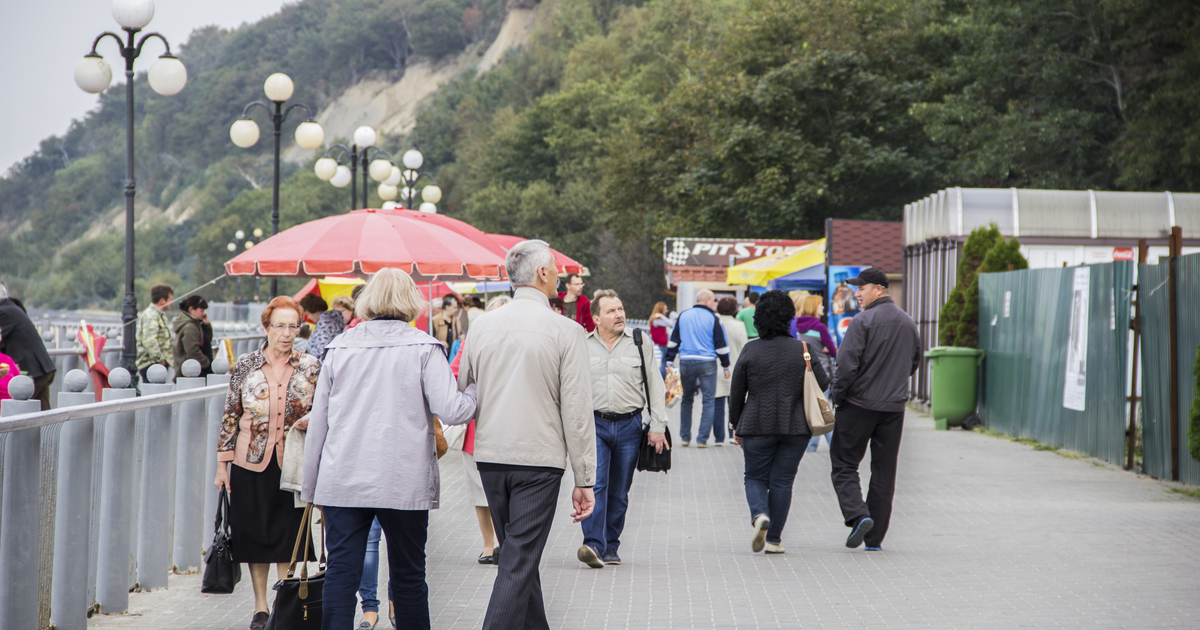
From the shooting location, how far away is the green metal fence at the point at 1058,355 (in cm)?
1186

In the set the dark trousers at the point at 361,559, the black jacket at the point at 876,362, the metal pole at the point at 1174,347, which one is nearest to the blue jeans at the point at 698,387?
the metal pole at the point at 1174,347

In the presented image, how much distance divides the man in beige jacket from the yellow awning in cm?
1827

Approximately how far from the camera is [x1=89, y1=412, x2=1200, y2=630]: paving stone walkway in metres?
5.84

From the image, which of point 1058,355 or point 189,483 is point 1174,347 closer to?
point 1058,355

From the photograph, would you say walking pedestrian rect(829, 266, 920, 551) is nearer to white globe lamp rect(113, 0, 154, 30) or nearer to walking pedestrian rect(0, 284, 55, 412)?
walking pedestrian rect(0, 284, 55, 412)

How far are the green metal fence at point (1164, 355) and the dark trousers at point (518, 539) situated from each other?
7.41m

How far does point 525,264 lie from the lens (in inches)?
198

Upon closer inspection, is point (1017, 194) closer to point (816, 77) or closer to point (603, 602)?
point (603, 602)

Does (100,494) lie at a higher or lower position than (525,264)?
lower

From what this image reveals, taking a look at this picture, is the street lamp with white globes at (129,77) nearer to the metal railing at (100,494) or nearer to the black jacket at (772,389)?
the metal railing at (100,494)

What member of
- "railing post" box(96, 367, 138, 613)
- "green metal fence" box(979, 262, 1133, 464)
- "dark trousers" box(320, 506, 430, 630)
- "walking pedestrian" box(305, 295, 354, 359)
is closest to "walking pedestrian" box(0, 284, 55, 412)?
"walking pedestrian" box(305, 295, 354, 359)

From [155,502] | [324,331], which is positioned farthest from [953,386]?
[155,502]

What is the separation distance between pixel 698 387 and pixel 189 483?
8.39 metres

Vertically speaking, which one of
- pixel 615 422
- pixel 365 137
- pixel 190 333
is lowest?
pixel 615 422
